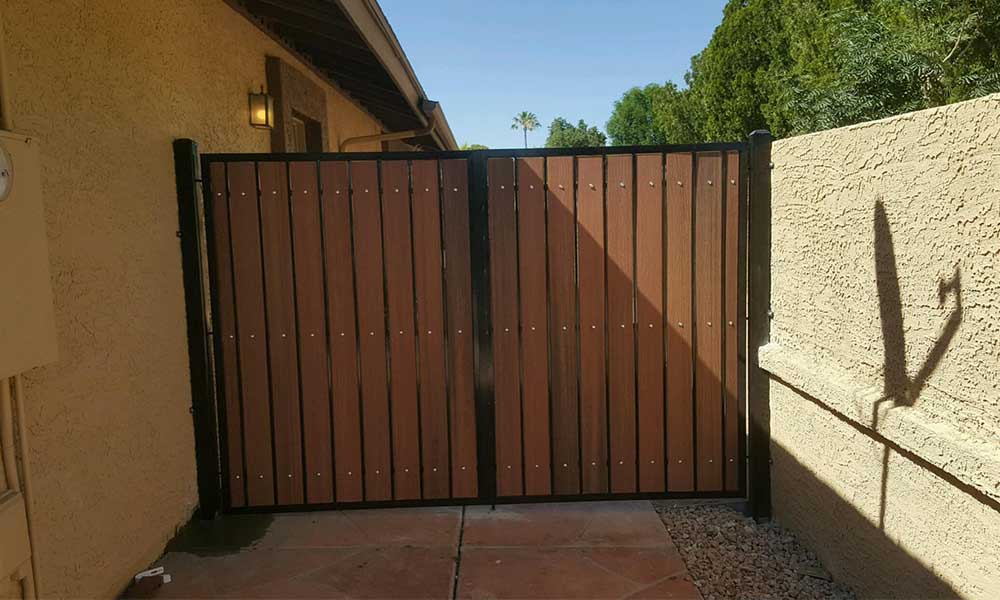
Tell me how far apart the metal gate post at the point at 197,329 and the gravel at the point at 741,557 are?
7.66 feet

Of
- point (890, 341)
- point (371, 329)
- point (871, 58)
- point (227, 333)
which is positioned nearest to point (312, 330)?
point (371, 329)

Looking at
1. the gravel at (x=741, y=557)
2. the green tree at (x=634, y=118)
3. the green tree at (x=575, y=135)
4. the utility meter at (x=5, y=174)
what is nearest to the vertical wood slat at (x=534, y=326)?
the gravel at (x=741, y=557)

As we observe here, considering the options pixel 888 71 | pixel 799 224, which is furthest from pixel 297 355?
pixel 888 71

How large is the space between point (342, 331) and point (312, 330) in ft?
0.50

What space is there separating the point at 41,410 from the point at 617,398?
251cm

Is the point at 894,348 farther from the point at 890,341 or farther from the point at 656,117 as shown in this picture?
the point at 656,117

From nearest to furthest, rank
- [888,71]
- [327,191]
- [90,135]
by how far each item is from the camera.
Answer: [90,135] → [327,191] → [888,71]

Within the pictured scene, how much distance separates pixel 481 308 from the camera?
3537mm

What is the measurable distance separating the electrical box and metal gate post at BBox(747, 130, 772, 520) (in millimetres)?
2989

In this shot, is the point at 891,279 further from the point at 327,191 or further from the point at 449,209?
the point at 327,191

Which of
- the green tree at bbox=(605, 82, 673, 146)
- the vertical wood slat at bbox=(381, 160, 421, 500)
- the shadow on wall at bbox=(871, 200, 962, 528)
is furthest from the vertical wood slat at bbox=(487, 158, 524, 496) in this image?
the green tree at bbox=(605, 82, 673, 146)

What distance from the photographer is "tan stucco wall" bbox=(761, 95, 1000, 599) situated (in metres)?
2.00

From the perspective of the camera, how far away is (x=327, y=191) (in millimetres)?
3449

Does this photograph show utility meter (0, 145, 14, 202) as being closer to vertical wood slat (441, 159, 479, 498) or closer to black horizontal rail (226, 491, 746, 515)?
vertical wood slat (441, 159, 479, 498)
